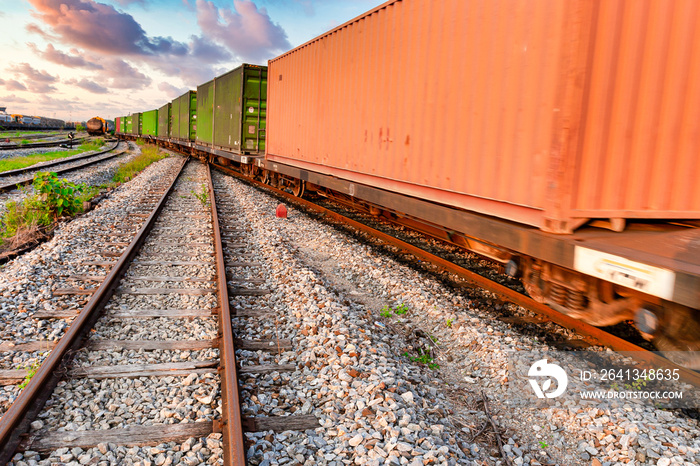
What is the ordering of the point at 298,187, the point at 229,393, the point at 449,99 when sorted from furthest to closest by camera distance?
1. the point at 298,187
2. the point at 449,99
3. the point at 229,393

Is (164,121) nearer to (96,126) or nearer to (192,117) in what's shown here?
(192,117)

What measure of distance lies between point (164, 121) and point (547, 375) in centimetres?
3239

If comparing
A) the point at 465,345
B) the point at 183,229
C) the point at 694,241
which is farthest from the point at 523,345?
the point at 183,229

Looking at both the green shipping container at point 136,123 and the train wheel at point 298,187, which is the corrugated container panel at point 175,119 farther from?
the green shipping container at point 136,123

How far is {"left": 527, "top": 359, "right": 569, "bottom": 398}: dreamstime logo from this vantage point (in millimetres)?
3413

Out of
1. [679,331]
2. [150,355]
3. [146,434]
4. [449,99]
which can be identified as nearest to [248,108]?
[449,99]

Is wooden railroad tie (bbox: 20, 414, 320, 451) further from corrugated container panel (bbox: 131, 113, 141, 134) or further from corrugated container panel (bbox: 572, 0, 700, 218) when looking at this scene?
corrugated container panel (bbox: 131, 113, 141, 134)

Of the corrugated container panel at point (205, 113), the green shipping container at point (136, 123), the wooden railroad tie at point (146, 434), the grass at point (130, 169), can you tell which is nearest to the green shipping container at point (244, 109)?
the corrugated container panel at point (205, 113)

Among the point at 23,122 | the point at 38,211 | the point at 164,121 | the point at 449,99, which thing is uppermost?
the point at 23,122

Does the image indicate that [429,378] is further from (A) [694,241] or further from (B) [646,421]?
(A) [694,241]

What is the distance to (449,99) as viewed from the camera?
4742 millimetres

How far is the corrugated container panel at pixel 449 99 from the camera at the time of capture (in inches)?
143

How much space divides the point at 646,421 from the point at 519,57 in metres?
2.89

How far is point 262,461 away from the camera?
2.47 metres
